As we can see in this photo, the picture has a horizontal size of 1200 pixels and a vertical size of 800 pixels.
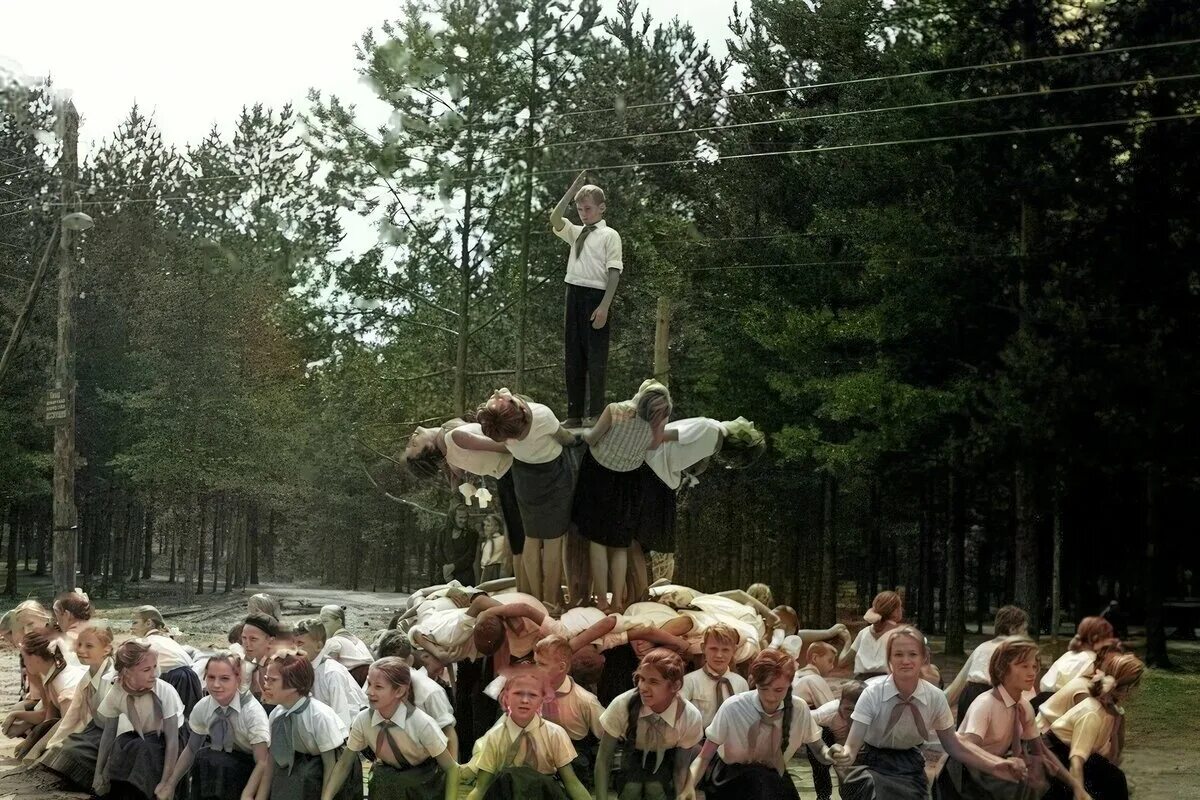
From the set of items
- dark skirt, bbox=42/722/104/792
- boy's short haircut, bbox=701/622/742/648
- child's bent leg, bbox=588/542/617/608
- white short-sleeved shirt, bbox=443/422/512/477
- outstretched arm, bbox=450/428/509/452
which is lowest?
dark skirt, bbox=42/722/104/792

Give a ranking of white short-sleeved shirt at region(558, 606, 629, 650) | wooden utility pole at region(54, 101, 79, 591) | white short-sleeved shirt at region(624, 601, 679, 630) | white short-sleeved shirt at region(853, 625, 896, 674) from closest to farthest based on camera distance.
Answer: white short-sleeved shirt at region(558, 606, 629, 650)
white short-sleeved shirt at region(624, 601, 679, 630)
white short-sleeved shirt at region(853, 625, 896, 674)
wooden utility pole at region(54, 101, 79, 591)

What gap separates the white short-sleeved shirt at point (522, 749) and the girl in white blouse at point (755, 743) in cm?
72

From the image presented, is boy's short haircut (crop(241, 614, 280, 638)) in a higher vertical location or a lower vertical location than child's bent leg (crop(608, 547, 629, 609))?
lower

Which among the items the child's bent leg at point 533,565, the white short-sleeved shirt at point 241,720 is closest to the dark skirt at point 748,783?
the white short-sleeved shirt at point 241,720

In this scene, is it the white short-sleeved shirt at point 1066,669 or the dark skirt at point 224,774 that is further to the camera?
the white short-sleeved shirt at point 1066,669

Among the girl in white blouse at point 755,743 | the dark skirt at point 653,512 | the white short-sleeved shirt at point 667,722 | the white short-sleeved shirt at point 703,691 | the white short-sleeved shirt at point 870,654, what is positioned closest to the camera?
the girl in white blouse at point 755,743

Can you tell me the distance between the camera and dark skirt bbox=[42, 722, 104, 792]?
10.5 meters

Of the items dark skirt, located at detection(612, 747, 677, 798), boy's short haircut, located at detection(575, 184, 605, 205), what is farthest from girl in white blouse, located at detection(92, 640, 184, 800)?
boy's short haircut, located at detection(575, 184, 605, 205)

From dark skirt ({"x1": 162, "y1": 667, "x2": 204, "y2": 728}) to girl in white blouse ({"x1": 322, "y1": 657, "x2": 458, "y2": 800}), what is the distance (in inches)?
107

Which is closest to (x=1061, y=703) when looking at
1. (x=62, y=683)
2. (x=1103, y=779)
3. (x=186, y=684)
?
(x=1103, y=779)

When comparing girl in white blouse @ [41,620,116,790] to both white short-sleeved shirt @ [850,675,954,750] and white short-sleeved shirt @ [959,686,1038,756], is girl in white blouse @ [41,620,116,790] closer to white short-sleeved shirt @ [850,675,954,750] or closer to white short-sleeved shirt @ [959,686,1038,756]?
white short-sleeved shirt @ [850,675,954,750]

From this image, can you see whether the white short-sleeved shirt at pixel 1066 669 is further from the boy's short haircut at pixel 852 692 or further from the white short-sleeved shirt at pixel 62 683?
the white short-sleeved shirt at pixel 62 683

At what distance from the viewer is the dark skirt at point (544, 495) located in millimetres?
11617

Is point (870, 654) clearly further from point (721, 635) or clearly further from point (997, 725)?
point (997, 725)
